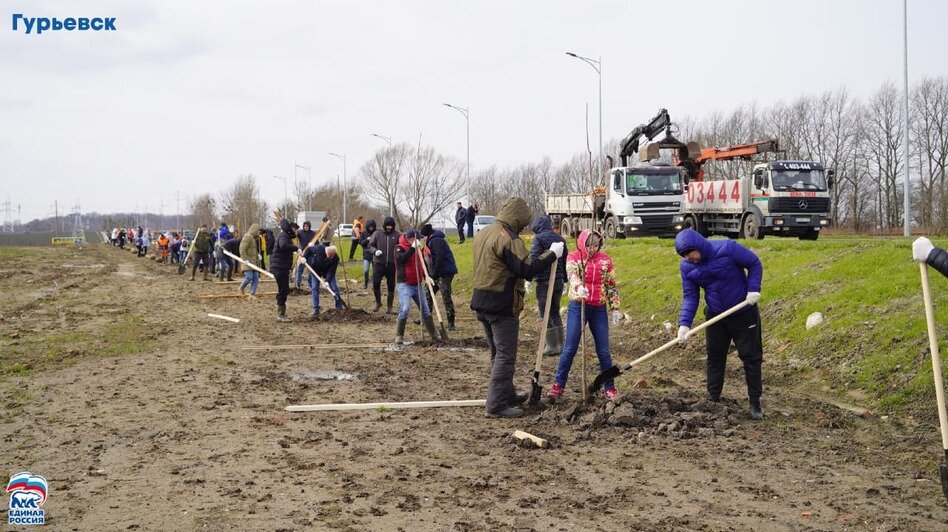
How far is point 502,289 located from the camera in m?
8.33

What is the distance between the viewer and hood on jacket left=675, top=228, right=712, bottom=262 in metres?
8.15

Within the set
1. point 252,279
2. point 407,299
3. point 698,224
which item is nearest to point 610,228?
point 698,224

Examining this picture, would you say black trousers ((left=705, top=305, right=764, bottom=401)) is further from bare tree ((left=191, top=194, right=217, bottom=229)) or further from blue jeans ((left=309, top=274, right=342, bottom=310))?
bare tree ((left=191, top=194, right=217, bottom=229))

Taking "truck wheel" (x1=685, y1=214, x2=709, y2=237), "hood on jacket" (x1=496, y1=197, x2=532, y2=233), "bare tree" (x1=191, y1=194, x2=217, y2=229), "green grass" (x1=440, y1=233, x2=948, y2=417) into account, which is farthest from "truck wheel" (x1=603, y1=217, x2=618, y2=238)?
"bare tree" (x1=191, y1=194, x2=217, y2=229)

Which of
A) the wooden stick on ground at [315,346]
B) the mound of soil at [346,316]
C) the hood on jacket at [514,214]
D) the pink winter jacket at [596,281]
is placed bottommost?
the wooden stick on ground at [315,346]

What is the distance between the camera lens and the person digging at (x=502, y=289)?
27.2 ft

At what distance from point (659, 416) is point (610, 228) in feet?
65.8

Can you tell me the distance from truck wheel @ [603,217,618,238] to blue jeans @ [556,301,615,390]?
18.2 metres

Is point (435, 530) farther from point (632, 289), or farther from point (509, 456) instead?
point (632, 289)

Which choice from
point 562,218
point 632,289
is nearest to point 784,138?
point 562,218

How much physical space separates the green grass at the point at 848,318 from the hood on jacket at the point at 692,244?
257 cm

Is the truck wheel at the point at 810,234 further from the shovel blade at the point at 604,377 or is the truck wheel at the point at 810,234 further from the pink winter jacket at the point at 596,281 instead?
the shovel blade at the point at 604,377

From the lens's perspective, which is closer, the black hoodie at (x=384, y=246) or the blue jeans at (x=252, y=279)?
the black hoodie at (x=384, y=246)

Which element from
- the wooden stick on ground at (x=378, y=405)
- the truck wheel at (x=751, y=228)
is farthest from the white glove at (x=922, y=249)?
the truck wheel at (x=751, y=228)
